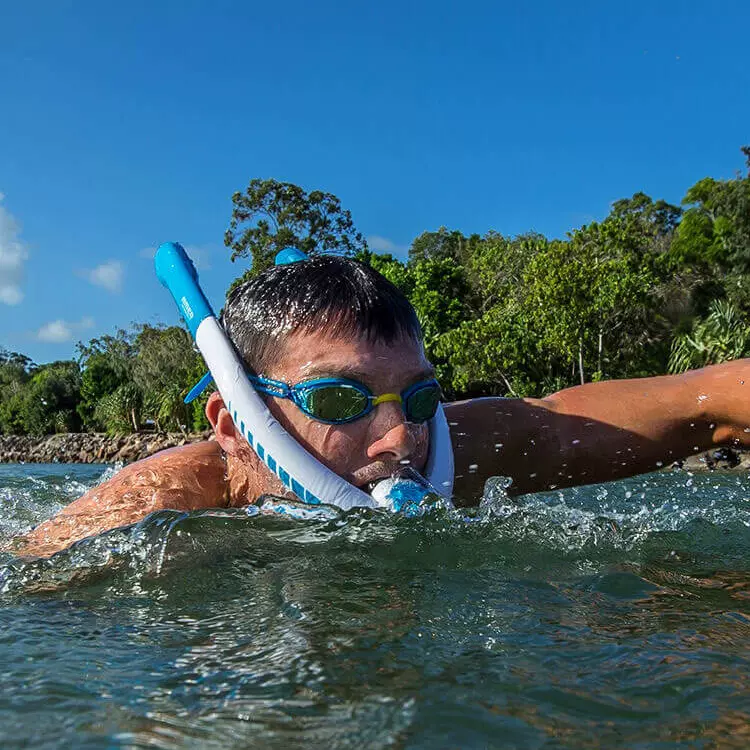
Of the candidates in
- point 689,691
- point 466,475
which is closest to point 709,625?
point 689,691

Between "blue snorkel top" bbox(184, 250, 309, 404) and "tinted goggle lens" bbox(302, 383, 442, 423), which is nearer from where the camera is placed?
"tinted goggle lens" bbox(302, 383, 442, 423)

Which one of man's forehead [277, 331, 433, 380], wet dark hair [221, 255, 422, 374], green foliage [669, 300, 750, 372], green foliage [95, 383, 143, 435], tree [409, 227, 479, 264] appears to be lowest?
man's forehead [277, 331, 433, 380]

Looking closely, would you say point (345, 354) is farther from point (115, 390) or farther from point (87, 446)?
point (115, 390)

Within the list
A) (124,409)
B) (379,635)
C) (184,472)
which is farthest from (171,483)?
(124,409)

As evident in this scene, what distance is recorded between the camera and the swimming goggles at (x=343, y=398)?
2.42m

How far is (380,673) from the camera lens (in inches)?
56.1

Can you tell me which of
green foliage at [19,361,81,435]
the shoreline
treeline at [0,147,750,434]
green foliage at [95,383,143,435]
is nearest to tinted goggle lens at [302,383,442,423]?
treeline at [0,147,750,434]

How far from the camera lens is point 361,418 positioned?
8.04 feet

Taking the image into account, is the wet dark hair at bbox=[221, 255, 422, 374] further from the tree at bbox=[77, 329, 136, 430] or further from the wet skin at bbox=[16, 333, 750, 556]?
the tree at bbox=[77, 329, 136, 430]

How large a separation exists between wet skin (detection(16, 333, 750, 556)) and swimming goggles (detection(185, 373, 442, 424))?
23mm

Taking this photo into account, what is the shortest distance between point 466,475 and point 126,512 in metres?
1.20

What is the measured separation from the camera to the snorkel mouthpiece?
2.38m

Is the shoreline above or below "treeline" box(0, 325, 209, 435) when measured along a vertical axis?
below

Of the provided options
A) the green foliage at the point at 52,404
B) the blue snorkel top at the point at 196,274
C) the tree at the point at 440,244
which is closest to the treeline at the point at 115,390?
the green foliage at the point at 52,404
